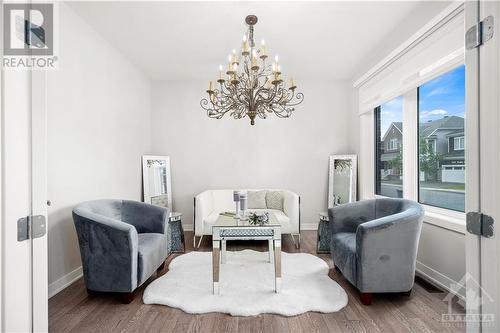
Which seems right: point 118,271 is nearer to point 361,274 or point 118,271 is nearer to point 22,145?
point 22,145

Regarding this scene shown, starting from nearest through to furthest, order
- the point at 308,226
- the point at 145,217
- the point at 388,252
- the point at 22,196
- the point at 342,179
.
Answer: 1. the point at 22,196
2. the point at 388,252
3. the point at 145,217
4. the point at 342,179
5. the point at 308,226

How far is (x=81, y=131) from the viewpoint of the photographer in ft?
9.64

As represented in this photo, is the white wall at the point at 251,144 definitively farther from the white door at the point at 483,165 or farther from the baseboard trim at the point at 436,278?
the white door at the point at 483,165

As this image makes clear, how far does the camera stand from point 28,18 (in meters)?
0.96

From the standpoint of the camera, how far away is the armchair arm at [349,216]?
2980mm

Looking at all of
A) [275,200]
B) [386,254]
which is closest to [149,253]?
[386,254]

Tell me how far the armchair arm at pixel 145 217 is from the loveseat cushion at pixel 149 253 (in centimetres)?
12

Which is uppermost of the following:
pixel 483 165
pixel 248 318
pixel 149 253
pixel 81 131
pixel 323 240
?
pixel 81 131

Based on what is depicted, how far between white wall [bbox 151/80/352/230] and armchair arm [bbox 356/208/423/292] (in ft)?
8.68

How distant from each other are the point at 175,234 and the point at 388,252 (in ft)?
8.75

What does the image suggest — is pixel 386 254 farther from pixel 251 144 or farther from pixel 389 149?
pixel 251 144

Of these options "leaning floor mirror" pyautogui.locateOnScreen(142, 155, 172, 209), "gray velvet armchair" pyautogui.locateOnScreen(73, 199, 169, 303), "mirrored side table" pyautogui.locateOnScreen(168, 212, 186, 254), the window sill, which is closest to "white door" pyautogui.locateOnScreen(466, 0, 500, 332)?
the window sill

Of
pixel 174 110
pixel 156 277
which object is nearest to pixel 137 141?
pixel 174 110

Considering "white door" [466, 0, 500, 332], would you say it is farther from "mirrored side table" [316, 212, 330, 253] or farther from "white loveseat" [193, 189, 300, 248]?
"white loveseat" [193, 189, 300, 248]
